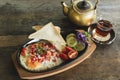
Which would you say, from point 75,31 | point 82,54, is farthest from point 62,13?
point 82,54

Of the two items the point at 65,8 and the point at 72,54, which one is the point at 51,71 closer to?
the point at 72,54

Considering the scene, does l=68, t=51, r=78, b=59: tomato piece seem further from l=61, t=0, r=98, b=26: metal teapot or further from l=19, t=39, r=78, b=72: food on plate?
l=61, t=0, r=98, b=26: metal teapot

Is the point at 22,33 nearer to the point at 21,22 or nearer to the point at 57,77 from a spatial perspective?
the point at 21,22

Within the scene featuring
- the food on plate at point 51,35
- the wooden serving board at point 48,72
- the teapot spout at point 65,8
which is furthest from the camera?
the teapot spout at point 65,8

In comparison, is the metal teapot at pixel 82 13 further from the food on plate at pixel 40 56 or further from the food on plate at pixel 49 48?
the food on plate at pixel 40 56

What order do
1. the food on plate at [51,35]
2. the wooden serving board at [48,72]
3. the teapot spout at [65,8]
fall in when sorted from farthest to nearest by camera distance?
the teapot spout at [65,8] → the food on plate at [51,35] → the wooden serving board at [48,72]

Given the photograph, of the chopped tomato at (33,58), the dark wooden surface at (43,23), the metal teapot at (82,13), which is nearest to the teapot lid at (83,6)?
the metal teapot at (82,13)

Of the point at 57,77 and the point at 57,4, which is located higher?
the point at 57,4
